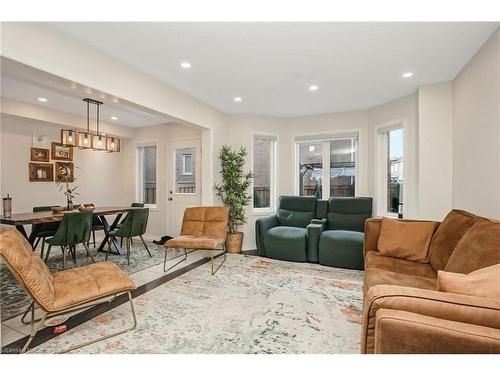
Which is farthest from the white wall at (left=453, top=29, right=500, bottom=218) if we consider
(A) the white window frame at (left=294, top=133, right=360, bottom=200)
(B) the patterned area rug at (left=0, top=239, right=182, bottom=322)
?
(B) the patterned area rug at (left=0, top=239, right=182, bottom=322)

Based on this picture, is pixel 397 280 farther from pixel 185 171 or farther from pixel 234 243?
pixel 185 171

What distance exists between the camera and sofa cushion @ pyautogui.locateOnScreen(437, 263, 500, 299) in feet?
3.41

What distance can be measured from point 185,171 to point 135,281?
8.42 feet

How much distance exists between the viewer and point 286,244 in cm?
375

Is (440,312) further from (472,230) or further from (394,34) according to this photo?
(394,34)

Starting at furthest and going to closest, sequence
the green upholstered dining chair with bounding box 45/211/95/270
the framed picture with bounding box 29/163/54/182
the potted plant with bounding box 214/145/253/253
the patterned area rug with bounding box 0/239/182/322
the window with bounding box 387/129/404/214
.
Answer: the framed picture with bounding box 29/163/54/182
the potted plant with bounding box 214/145/253/253
the window with bounding box 387/129/404/214
the green upholstered dining chair with bounding box 45/211/95/270
the patterned area rug with bounding box 0/239/182/322

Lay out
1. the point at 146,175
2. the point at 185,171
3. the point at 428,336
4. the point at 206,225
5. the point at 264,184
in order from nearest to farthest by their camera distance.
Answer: the point at 428,336 → the point at 206,225 → the point at 264,184 → the point at 185,171 → the point at 146,175

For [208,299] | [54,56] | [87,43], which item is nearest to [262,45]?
[87,43]

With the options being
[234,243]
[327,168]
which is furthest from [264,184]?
[234,243]

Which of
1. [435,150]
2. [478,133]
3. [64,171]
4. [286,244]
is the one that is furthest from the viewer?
[64,171]

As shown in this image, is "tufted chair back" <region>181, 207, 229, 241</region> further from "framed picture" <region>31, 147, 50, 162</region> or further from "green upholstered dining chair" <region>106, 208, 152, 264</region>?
"framed picture" <region>31, 147, 50, 162</region>

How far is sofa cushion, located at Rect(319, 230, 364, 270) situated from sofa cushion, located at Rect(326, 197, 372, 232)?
390mm

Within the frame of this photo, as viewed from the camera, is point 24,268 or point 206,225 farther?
point 206,225
